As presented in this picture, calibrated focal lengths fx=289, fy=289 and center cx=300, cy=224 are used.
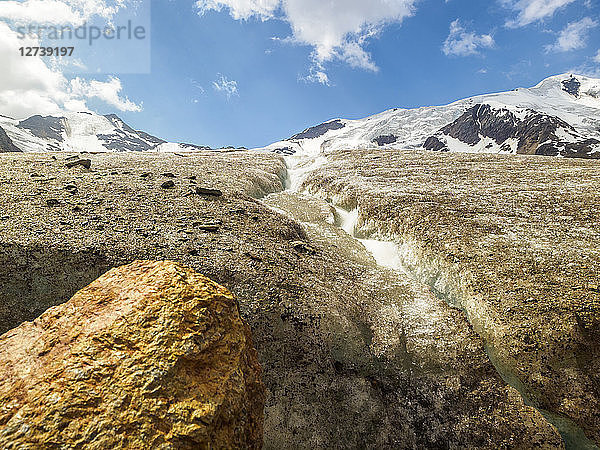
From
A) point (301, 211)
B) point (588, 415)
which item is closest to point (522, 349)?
point (588, 415)

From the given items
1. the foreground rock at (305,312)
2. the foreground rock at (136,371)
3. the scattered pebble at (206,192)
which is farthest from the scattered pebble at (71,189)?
the foreground rock at (136,371)

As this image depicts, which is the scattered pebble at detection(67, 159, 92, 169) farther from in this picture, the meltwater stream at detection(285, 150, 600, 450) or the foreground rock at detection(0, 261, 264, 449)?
the meltwater stream at detection(285, 150, 600, 450)

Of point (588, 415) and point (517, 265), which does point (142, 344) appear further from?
point (517, 265)

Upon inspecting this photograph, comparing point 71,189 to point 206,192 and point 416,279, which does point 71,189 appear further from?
point 416,279

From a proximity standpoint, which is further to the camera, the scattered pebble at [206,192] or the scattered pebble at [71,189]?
the scattered pebble at [206,192]

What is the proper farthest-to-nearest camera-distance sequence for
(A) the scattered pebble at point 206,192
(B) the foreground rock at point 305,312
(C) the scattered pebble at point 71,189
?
(A) the scattered pebble at point 206,192, (C) the scattered pebble at point 71,189, (B) the foreground rock at point 305,312

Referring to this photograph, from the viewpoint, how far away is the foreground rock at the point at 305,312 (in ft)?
43.7

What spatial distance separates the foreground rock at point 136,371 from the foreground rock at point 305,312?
4.31 m

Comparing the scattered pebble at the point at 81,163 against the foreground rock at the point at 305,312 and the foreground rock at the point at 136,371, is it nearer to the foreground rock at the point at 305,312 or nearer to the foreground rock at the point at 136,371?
the foreground rock at the point at 305,312

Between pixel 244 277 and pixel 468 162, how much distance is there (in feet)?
160

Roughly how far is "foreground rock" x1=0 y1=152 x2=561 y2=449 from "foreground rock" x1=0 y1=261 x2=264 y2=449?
14.1 ft

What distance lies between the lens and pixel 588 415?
13.0 metres

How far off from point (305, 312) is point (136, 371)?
396 inches

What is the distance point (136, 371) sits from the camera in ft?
26.5
